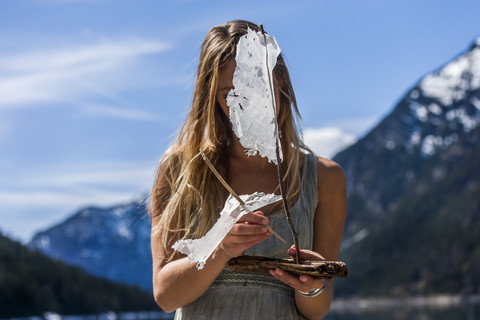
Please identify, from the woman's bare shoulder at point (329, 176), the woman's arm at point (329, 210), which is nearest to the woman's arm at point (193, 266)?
the woman's arm at point (329, 210)

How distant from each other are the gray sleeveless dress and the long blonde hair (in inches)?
4.2

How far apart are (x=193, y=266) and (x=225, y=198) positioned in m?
0.40

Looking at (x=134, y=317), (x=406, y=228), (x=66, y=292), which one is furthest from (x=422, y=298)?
(x=66, y=292)

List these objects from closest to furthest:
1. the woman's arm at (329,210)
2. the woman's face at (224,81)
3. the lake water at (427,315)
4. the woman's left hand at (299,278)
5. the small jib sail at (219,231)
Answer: the small jib sail at (219,231)
the woman's left hand at (299,278)
the woman's face at (224,81)
the woman's arm at (329,210)
the lake water at (427,315)

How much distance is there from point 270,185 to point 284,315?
511 mm

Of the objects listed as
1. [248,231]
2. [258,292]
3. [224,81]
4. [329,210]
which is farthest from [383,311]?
[248,231]

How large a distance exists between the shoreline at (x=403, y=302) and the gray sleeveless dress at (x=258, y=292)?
14519 cm

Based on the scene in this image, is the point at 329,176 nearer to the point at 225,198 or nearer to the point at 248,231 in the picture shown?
the point at 225,198

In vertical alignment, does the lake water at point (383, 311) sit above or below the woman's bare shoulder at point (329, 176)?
below

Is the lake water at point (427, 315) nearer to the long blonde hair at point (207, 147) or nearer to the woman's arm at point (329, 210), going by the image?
the woman's arm at point (329, 210)

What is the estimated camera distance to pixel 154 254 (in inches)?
107

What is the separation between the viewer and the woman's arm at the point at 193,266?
202 cm

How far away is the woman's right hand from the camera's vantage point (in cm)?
200

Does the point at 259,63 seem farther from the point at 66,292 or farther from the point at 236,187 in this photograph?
the point at 66,292
